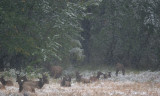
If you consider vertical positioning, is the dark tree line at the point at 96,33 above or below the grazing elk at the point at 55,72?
above

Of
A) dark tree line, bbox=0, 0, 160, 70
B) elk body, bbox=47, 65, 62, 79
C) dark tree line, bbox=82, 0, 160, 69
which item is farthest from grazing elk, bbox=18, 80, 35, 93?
dark tree line, bbox=82, 0, 160, 69

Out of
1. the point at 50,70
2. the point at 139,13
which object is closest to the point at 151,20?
the point at 139,13

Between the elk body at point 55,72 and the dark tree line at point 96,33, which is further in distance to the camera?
the elk body at point 55,72

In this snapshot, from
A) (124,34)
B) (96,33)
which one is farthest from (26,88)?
(96,33)

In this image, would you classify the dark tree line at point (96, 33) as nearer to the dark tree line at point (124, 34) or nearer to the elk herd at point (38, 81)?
the dark tree line at point (124, 34)

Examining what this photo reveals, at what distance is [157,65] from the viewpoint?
1086 inches

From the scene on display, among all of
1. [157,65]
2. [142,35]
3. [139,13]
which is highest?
[139,13]

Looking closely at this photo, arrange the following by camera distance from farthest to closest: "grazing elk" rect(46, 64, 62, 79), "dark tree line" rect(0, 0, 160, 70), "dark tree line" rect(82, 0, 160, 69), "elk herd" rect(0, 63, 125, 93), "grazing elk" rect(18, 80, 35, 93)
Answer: "dark tree line" rect(82, 0, 160, 69)
"grazing elk" rect(46, 64, 62, 79)
"dark tree line" rect(0, 0, 160, 70)
"elk herd" rect(0, 63, 125, 93)
"grazing elk" rect(18, 80, 35, 93)

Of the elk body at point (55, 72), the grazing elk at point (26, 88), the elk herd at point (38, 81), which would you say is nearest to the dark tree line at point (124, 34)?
the elk herd at point (38, 81)

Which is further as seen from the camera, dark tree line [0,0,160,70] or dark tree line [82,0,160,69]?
dark tree line [82,0,160,69]

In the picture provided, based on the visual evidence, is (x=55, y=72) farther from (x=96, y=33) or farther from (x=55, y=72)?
(x=96, y=33)

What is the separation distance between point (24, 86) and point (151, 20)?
15.3 meters

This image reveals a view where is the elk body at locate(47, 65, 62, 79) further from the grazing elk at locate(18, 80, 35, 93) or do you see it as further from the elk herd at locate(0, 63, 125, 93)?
the grazing elk at locate(18, 80, 35, 93)

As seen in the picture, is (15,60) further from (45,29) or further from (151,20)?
(151,20)
